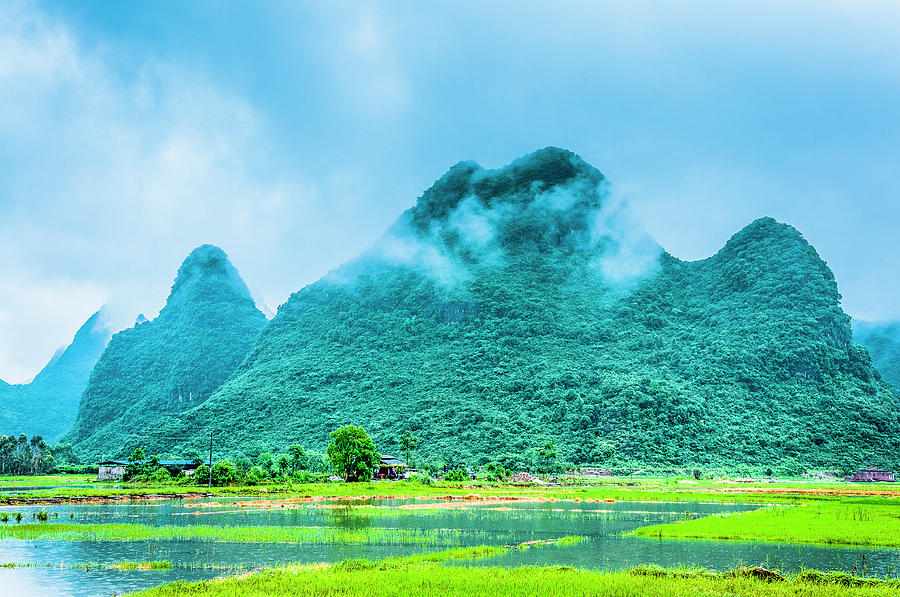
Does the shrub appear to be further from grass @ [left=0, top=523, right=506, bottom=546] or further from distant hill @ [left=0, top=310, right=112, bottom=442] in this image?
distant hill @ [left=0, top=310, right=112, bottom=442]

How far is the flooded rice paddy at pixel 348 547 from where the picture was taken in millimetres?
17469

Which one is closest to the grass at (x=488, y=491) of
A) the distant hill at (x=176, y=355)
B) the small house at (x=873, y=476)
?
the small house at (x=873, y=476)

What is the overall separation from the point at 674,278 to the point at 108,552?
418 feet

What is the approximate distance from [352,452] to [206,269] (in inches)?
4823

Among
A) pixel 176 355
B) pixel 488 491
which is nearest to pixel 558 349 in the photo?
pixel 488 491

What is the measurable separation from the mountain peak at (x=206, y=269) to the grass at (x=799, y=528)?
157 m

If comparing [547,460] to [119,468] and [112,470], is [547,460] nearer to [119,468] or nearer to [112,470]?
[119,468]

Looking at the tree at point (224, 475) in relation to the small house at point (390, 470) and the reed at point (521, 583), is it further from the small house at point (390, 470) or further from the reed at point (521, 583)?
the reed at point (521, 583)

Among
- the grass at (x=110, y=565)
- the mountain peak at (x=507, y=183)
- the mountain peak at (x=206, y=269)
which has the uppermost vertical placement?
the mountain peak at (x=507, y=183)

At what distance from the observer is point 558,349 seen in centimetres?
11412

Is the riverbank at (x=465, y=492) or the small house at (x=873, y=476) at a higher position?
the riverbank at (x=465, y=492)

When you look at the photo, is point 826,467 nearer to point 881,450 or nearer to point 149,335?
point 881,450

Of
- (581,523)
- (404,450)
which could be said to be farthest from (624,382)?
(581,523)

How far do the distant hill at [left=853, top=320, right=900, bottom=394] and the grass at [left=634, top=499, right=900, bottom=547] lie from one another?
115 meters
